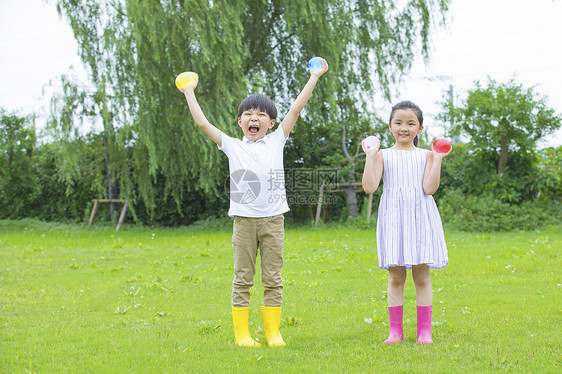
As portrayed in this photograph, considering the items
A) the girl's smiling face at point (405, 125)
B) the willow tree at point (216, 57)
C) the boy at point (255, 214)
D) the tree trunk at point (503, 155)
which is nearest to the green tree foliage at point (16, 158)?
the willow tree at point (216, 57)

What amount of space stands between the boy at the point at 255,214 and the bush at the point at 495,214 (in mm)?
9087

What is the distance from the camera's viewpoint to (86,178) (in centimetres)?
1606

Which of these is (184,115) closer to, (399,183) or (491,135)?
(491,135)

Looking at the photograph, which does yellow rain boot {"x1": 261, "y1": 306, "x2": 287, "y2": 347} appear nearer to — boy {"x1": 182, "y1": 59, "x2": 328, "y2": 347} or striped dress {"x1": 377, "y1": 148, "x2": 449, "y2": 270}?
boy {"x1": 182, "y1": 59, "x2": 328, "y2": 347}

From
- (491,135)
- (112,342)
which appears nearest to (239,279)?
(112,342)

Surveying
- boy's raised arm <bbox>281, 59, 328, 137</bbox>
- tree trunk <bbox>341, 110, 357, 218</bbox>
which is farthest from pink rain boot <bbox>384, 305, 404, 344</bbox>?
tree trunk <bbox>341, 110, 357, 218</bbox>

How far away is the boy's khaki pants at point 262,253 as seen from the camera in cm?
317

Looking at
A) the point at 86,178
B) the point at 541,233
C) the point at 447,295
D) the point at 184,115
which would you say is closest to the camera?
the point at 447,295

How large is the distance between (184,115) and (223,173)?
229 centimetres

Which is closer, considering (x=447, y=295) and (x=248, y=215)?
(x=248, y=215)

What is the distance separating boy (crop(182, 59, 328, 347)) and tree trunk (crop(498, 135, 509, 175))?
10122 millimetres

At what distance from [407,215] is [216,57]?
8.38 meters

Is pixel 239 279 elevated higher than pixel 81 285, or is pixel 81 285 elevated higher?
pixel 239 279

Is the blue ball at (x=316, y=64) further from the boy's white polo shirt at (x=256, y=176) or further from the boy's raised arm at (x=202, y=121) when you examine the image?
the boy's raised arm at (x=202, y=121)
